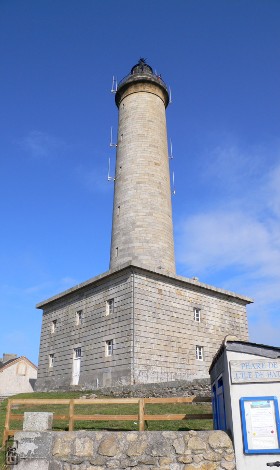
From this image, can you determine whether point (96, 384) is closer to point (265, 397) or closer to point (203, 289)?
point (203, 289)

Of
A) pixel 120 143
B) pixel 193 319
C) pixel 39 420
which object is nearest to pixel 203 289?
pixel 193 319

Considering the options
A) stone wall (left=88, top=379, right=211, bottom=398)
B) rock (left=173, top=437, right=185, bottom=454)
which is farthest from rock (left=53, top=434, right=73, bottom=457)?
stone wall (left=88, top=379, right=211, bottom=398)

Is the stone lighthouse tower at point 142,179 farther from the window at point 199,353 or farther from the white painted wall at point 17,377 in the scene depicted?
the white painted wall at point 17,377

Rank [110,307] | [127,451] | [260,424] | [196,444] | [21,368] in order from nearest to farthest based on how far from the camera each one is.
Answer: [260,424], [196,444], [127,451], [110,307], [21,368]

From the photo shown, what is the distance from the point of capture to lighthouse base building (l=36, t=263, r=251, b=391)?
21125mm

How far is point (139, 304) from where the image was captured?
71.3ft

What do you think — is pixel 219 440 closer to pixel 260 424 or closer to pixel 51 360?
pixel 260 424

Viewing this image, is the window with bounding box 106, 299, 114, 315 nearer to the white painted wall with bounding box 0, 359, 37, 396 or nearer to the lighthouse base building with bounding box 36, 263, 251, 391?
the lighthouse base building with bounding box 36, 263, 251, 391

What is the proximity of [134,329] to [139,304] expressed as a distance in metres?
1.42

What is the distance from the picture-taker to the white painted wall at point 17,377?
145 ft

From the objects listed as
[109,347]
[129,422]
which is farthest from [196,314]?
[129,422]

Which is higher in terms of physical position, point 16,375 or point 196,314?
point 196,314

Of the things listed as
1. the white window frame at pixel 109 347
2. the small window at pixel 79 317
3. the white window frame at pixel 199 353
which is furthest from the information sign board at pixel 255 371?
the small window at pixel 79 317

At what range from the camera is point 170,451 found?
719 centimetres
